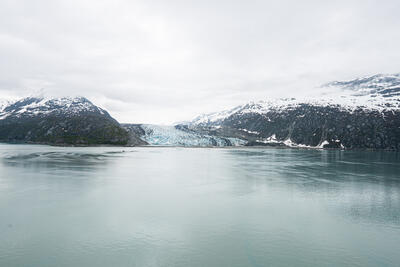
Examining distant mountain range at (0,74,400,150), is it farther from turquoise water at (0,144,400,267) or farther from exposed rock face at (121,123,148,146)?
turquoise water at (0,144,400,267)

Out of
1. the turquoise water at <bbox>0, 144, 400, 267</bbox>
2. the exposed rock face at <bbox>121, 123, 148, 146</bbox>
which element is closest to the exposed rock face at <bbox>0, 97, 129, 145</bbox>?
the exposed rock face at <bbox>121, 123, 148, 146</bbox>

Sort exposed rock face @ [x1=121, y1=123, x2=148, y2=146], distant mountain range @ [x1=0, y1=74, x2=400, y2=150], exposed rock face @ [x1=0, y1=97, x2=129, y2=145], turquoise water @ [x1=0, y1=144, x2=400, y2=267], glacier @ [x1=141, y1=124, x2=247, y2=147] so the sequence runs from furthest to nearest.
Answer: glacier @ [x1=141, y1=124, x2=247, y2=147], distant mountain range @ [x1=0, y1=74, x2=400, y2=150], exposed rock face @ [x1=121, y1=123, x2=148, y2=146], exposed rock face @ [x1=0, y1=97, x2=129, y2=145], turquoise water @ [x1=0, y1=144, x2=400, y2=267]

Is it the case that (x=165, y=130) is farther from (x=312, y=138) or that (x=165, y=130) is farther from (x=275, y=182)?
(x=275, y=182)

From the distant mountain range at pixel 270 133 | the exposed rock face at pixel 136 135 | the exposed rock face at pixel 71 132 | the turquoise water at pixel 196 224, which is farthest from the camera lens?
the distant mountain range at pixel 270 133

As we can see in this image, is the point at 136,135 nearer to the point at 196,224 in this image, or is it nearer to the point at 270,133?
the point at 270,133

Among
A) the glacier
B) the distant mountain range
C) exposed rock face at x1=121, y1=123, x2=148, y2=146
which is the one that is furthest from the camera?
the glacier

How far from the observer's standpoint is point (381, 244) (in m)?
16.1

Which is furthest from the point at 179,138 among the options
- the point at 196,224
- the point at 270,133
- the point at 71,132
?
the point at 196,224

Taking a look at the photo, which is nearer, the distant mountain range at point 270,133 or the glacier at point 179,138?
the distant mountain range at point 270,133

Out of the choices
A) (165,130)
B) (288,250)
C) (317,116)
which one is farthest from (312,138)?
(288,250)

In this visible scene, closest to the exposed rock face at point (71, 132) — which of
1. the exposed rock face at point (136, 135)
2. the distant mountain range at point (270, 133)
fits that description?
the distant mountain range at point (270, 133)

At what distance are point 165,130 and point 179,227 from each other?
151831 millimetres

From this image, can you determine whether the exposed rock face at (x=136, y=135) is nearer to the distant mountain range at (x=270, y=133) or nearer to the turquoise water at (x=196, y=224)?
the distant mountain range at (x=270, y=133)

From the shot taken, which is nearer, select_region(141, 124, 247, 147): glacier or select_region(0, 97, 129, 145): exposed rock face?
select_region(0, 97, 129, 145): exposed rock face
